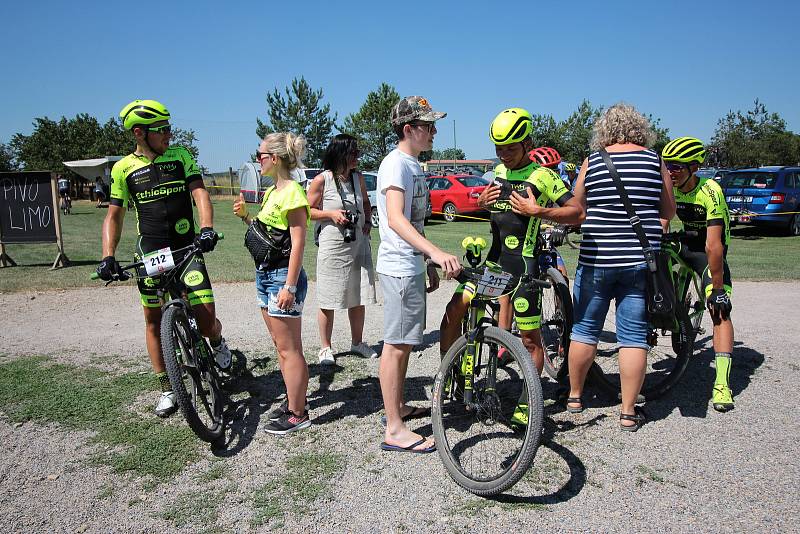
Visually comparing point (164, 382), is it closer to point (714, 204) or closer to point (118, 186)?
point (118, 186)

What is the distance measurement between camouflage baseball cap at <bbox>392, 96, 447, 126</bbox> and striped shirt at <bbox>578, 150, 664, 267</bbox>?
1.09 m

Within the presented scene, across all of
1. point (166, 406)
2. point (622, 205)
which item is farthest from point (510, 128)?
point (166, 406)

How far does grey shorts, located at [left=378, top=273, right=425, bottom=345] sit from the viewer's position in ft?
10.8

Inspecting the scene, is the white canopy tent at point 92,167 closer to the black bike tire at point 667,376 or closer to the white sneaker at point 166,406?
the white sneaker at point 166,406

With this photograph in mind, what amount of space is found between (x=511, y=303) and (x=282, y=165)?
6.58 ft

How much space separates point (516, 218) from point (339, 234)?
66.8 inches

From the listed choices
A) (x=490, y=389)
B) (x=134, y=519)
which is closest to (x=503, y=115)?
(x=490, y=389)

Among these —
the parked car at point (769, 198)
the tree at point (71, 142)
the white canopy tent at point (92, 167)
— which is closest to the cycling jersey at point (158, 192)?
the parked car at point (769, 198)

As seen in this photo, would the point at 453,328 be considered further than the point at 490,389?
Yes

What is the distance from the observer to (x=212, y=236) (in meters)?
3.83

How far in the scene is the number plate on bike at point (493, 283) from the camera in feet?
10.2

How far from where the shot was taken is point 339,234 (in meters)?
5.08

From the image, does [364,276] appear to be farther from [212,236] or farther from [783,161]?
[783,161]

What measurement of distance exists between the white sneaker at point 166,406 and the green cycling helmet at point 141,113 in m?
1.84
